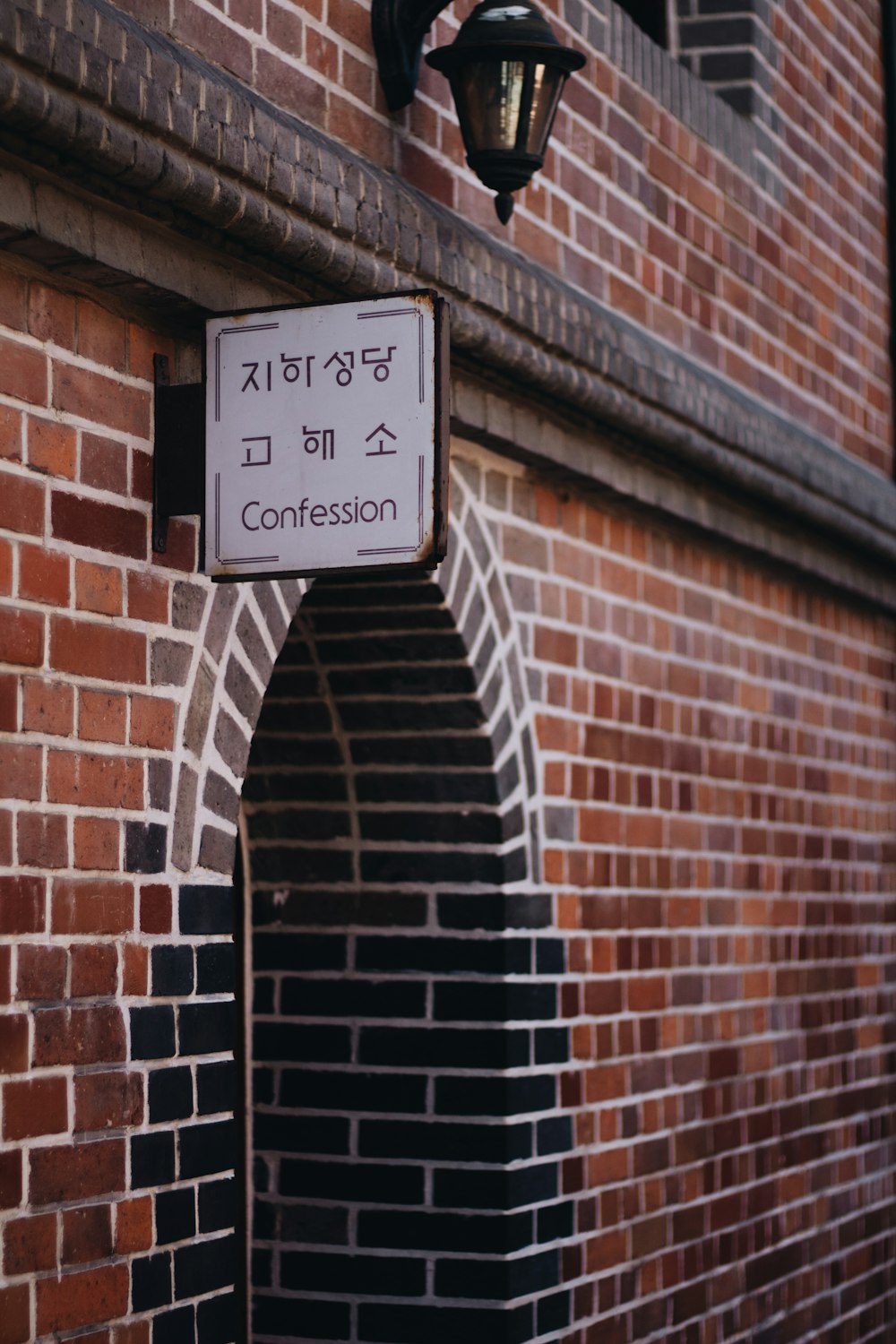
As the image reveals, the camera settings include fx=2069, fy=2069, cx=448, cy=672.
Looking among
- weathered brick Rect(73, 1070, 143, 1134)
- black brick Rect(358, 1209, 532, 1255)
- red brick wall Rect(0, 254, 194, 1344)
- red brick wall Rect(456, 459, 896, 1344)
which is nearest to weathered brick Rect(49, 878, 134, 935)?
red brick wall Rect(0, 254, 194, 1344)

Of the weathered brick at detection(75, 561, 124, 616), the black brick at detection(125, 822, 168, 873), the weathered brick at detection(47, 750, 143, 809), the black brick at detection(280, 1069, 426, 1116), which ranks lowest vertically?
the black brick at detection(280, 1069, 426, 1116)

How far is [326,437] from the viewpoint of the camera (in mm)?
3215

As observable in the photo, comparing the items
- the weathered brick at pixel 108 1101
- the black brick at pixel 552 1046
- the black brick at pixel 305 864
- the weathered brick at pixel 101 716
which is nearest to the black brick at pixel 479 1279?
the black brick at pixel 552 1046

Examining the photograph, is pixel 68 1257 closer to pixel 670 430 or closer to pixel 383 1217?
pixel 383 1217

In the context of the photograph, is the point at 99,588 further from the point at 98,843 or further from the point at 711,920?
the point at 711,920

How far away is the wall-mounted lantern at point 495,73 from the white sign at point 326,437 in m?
0.82

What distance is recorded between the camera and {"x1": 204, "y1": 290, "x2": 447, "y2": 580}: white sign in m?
3.16

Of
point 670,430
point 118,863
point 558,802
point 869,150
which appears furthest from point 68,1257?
point 869,150

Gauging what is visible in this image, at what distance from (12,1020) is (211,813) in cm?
58

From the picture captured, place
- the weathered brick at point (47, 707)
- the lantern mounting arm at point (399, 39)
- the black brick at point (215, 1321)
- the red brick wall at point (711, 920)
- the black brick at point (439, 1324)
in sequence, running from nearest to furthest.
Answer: the weathered brick at point (47, 707) → the black brick at point (215, 1321) → the lantern mounting arm at point (399, 39) → the black brick at point (439, 1324) → the red brick wall at point (711, 920)

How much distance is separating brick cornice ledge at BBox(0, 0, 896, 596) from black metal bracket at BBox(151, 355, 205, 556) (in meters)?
0.29

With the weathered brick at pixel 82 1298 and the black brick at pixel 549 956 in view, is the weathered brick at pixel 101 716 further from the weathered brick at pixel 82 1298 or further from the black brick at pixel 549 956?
the black brick at pixel 549 956

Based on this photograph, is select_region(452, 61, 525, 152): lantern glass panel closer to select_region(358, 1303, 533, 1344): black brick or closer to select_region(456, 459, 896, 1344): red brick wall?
select_region(456, 459, 896, 1344): red brick wall

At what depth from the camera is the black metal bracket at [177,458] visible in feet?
10.7
